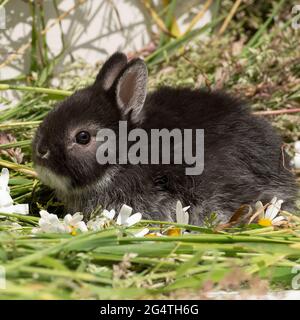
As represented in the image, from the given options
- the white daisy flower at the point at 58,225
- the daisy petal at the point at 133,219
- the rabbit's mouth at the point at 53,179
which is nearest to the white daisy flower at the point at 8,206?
the rabbit's mouth at the point at 53,179

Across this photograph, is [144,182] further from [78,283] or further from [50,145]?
[78,283]

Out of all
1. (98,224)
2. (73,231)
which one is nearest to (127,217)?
(98,224)

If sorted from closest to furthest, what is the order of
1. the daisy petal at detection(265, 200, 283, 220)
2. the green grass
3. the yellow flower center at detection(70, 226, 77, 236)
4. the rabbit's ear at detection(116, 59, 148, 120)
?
the green grass
the yellow flower center at detection(70, 226, 77, 236)
the daisy petal at detection(265, 200, 283, 220)
the rabbit's ear at detection(116, 59, 148, 120)

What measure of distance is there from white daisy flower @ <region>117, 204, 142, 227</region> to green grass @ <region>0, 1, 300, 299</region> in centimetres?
9

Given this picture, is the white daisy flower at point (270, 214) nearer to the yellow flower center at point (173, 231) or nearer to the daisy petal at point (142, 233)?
the yellow flower center at point (173, 231)

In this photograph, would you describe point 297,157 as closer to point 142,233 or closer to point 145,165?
point 145,165

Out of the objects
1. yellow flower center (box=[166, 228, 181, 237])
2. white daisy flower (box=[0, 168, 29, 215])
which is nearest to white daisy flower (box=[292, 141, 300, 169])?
yellow flower center (box=[166, 228, 181, 237])

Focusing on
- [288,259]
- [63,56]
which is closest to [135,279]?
[288,259]

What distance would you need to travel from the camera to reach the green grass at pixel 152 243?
225 cm

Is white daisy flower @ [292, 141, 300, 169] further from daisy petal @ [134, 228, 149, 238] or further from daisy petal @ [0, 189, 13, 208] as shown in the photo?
daisy petal @ [0, 189, 13, 208]

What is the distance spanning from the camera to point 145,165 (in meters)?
3.22

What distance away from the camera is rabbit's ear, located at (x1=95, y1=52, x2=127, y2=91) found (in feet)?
10.9

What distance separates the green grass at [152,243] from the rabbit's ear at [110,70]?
0.46m

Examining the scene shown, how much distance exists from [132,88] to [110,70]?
17cm
